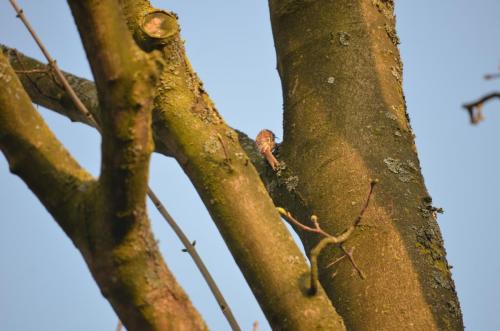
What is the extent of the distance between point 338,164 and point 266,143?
32cm

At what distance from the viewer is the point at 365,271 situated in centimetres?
174

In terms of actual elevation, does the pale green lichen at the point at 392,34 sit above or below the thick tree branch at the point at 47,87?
below

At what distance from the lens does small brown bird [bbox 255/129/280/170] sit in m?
2.10

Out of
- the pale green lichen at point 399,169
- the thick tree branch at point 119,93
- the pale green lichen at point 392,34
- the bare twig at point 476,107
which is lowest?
the bare twig at point 476,107

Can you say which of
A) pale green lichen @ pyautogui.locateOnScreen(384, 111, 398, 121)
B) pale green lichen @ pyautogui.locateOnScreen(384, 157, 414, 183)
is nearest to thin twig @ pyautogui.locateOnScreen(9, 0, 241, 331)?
pale green lichen @ pyautogui.locateOnScreen(384, 157, 414, 183)

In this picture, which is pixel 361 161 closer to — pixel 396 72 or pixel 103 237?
pixel 396 72

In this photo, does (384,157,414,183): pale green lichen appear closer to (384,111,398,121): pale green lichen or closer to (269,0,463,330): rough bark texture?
(269,0,463,330): rough bark texture

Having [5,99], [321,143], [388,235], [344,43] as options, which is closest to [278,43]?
[344,43]

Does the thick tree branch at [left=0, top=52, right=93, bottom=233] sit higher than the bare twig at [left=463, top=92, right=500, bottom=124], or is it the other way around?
the thick tree branch at [left=0, top=52, right=93, bottom=233]

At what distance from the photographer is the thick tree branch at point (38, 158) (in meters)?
1.14

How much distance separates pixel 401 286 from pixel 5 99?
3.57 feet

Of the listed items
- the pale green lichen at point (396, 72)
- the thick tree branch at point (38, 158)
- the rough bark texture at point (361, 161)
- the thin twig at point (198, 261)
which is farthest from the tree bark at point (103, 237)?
the pale green lichen at point (396, 72)

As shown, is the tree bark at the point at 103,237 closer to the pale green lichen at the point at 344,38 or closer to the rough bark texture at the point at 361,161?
the rough bark texture at the point at 361,161

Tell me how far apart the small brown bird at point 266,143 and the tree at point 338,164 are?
0.13 ft
